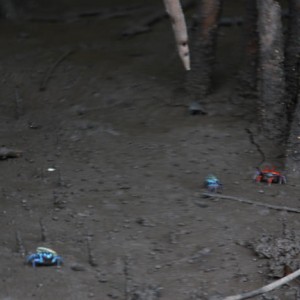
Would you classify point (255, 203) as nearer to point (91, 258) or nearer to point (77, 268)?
point (91, 258)

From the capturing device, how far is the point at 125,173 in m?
6.95

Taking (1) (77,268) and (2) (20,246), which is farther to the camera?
(2) (20,246)

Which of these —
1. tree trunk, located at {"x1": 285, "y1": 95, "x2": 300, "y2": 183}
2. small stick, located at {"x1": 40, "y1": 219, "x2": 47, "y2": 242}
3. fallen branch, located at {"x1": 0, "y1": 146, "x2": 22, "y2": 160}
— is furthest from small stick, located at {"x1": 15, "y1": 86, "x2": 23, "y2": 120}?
tree trunk, located at {"x1": 285, "y1": 95, "x2": 300, "y2": 183}

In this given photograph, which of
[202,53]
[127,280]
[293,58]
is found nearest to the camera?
[127,280]

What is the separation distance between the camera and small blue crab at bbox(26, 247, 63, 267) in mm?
5254

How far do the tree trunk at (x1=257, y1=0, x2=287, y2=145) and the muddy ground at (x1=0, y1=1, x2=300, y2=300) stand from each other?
0.69 ft

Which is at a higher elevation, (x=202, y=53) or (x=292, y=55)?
(x=292, y=55)

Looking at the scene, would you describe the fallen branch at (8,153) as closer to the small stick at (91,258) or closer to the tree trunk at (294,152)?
the small stick at (91,258)

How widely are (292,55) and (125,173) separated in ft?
6.49

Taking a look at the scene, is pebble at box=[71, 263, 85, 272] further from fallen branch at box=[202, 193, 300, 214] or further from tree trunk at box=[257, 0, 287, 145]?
tree trunk at box=[257, 0, 287, 145]

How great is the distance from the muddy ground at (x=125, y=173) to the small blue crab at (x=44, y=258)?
5cm

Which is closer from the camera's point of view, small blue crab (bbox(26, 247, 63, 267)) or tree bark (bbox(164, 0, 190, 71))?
small blue crab (bbox(26, 247, 63, 267))

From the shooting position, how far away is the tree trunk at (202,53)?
822cm

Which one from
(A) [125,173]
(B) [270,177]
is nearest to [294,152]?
(B) [270,177]
